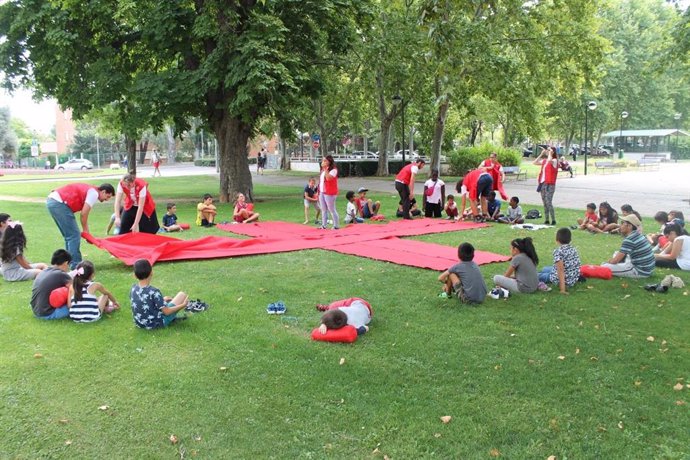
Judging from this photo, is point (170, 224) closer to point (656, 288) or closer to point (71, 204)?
point (71, 204)

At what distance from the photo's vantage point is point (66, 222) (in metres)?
9.43

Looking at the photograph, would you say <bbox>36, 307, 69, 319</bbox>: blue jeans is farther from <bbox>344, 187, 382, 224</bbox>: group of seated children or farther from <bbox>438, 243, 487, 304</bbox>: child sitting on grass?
<bbox>344, 187, 382, 224</bbox>: group of seated children

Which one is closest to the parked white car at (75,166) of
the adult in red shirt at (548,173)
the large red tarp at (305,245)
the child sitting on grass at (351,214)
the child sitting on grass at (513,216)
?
the child sitting on grass at (351,214)

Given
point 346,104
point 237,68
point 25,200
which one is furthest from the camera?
point 346,104

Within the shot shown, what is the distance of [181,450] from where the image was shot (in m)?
4.21

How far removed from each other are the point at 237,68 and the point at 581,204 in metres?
12.2

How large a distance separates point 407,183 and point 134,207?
7406mm

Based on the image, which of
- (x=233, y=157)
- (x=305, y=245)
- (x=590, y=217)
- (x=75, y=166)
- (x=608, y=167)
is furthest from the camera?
(x=75, y=166)

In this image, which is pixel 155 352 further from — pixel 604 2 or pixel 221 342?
pixel 604 2

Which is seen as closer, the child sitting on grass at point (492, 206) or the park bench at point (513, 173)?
the child sitting on grass at point (492, 206)

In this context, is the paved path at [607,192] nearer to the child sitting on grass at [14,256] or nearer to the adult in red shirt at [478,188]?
the adult in red shirt at [478,188]

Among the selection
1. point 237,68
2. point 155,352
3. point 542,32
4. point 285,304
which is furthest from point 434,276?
point 542,32

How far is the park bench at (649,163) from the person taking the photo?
43.8 metres

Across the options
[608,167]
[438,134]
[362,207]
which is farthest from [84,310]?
[608,167]
